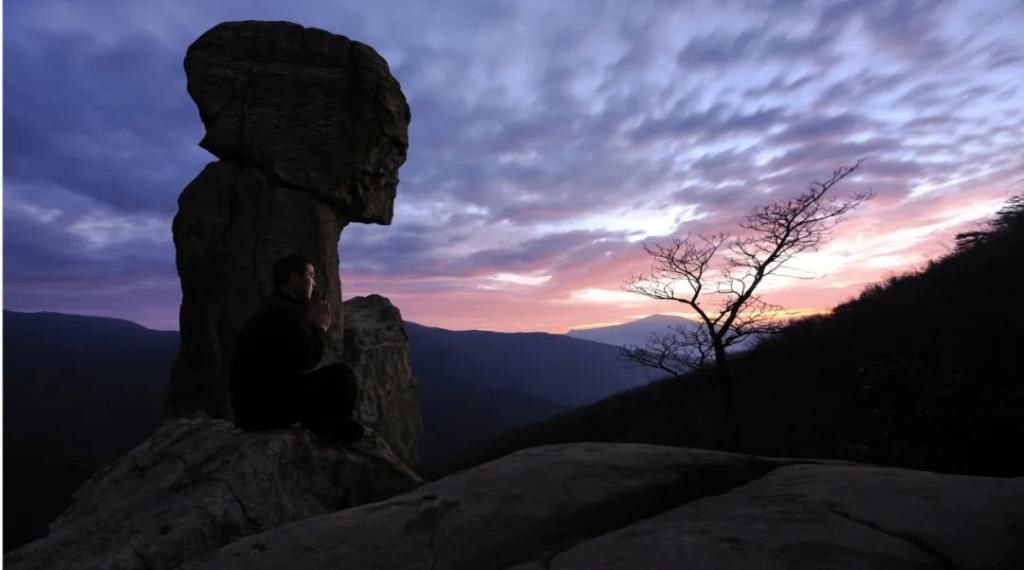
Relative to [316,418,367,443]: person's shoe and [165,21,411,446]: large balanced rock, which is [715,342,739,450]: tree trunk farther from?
[165,21,411,446]: large balanced rock

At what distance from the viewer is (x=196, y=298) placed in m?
11.8

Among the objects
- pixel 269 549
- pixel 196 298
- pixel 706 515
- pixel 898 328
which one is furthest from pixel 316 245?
pixel 898 328

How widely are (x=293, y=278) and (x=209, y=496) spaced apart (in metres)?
1.99

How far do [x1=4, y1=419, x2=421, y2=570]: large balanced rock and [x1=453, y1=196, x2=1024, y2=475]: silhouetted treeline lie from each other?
270 inches

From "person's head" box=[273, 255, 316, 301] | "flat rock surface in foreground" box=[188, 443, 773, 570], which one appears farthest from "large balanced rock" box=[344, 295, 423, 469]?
"flat rock surface in foreground" box=[188, 443, 773, 570]

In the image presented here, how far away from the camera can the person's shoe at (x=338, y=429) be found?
536 cm

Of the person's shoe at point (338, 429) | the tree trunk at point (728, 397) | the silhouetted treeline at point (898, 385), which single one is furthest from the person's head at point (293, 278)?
the tree trunk at point (728, 397)

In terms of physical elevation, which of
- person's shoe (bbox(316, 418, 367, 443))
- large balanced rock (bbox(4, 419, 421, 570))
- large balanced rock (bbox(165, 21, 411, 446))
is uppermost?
large balanced rock (bbox(165, 21, 411, 446))

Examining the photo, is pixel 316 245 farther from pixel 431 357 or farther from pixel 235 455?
pixel 431 357

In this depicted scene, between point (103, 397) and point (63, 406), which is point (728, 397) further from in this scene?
point (103, 397)

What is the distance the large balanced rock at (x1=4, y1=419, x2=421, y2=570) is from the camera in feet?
13.9

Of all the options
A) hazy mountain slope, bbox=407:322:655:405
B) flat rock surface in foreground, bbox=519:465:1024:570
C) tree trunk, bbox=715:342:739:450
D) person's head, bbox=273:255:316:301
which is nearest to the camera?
flat rock surface in foreground, bbox=519:465:1024:570

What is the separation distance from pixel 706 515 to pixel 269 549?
2.36m

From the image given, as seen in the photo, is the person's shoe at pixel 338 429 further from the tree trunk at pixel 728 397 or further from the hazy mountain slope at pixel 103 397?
the tree trunk at pixel 728 397
